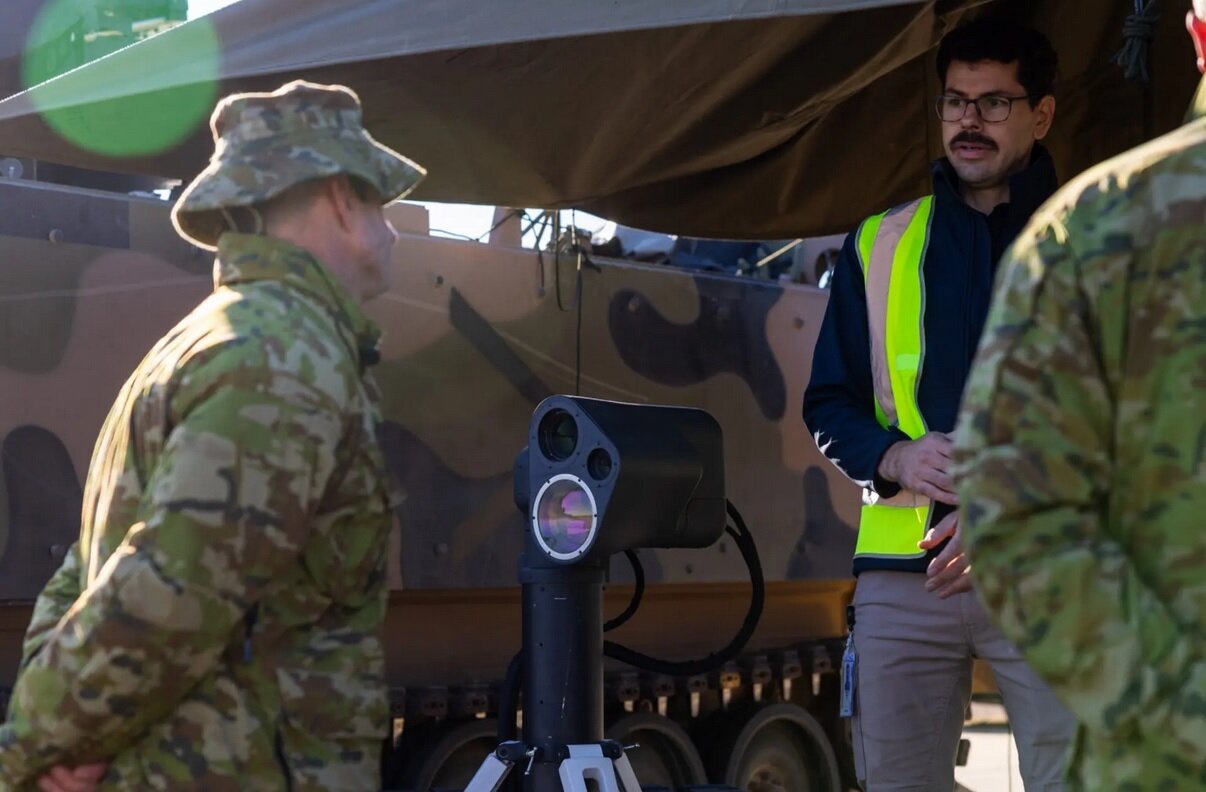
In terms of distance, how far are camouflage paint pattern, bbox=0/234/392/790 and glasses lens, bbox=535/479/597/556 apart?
1383mm

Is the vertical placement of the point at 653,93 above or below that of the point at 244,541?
above

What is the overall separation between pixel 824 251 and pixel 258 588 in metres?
6.31

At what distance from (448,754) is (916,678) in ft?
12.2

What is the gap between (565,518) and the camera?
3.96m

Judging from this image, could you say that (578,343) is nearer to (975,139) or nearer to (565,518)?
(565,518)

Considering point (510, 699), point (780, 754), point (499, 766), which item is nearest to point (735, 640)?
point (510, 699)

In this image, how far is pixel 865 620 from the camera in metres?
3.45

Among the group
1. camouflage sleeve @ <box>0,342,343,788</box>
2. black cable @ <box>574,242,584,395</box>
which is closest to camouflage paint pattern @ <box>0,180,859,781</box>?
black cable @ <box>574,242,584,395</box>

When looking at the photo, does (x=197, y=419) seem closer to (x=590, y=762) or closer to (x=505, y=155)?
(x=590, y=762)

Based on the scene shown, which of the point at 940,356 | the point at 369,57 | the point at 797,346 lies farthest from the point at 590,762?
the point at 797,346

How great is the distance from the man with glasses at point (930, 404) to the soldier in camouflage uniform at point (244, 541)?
119 centimetres

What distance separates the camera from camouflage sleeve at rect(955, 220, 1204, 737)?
1725 millimetres

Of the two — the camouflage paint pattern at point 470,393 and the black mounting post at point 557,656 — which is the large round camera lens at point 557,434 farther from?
the camouflage paint pattern at point 470,393

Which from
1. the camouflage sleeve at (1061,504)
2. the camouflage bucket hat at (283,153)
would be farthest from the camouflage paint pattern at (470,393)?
the camouflage sleeve at (1061,504)
